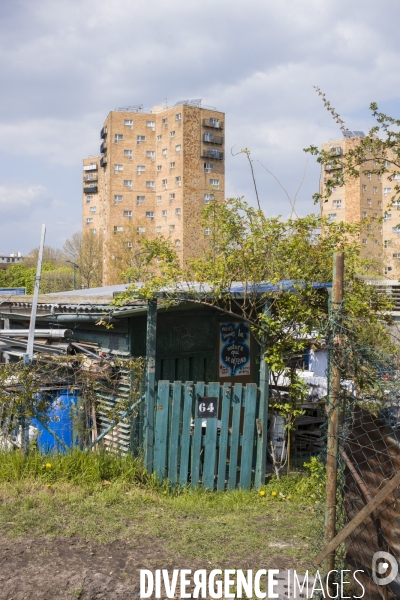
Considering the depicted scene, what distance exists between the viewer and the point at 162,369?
8688 millimetres

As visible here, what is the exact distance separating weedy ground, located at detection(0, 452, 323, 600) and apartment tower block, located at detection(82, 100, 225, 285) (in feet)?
183

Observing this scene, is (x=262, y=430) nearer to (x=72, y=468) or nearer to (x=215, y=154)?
(x=72, y=468)

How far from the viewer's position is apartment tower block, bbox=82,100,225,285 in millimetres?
63688

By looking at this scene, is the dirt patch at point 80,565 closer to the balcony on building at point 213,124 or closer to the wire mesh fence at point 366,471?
the wire mesh fence at point 366,471

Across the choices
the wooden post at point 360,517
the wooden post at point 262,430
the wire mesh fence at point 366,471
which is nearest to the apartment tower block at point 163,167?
the wooden post at point 262,430

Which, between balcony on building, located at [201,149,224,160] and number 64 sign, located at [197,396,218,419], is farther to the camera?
balcony on building, located at [201,149,224,160]

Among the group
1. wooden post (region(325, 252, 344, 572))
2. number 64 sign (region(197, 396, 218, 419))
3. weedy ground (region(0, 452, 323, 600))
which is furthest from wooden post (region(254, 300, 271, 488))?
wooden post (region(325, 252, 344, 572))

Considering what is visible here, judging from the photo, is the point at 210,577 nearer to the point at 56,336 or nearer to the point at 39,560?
the point at 39,560

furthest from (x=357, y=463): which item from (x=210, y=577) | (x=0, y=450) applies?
(x=0, y=450)

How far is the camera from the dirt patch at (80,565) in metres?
4.77

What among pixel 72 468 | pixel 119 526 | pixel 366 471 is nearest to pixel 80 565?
pixel 119 526

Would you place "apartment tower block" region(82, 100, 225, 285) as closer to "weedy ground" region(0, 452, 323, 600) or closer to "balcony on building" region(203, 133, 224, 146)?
"balcony on building" region(203, 133, 224, 146)

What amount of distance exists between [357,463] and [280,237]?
4325mm

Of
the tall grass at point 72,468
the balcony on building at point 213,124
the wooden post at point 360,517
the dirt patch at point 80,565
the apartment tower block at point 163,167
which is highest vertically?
the balcony on building at point 213,124
